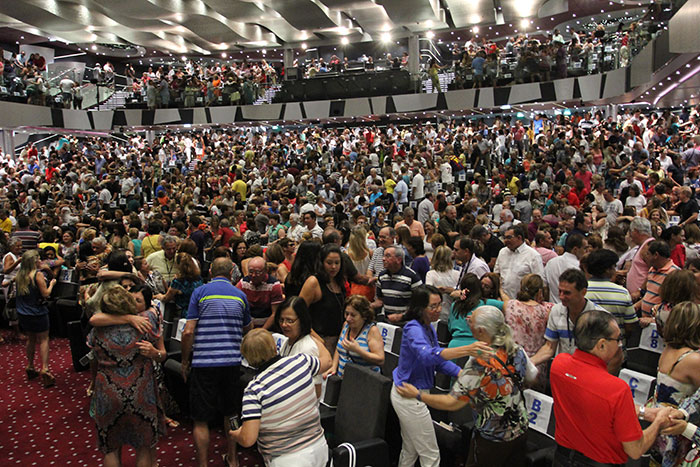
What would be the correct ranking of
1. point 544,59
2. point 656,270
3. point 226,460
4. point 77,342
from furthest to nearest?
point 544,59, point 77,342, point 656,270, point 226,460

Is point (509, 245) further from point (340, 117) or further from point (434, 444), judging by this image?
point (340, 117)

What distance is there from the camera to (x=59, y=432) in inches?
206

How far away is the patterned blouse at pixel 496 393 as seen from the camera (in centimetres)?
291

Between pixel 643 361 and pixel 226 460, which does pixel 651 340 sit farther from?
pixel 226 460

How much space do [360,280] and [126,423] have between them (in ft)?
6.83

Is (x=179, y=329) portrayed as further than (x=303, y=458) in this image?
Yes

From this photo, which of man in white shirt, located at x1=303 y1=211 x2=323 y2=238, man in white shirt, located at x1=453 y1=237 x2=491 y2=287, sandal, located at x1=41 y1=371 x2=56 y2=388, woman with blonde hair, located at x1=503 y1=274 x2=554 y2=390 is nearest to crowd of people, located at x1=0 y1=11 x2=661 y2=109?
man in white shirt, located at x1=303 y1=211 x2=323 y2=238

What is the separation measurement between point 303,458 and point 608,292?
2346 mm

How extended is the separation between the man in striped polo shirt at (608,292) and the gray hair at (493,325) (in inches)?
52.6

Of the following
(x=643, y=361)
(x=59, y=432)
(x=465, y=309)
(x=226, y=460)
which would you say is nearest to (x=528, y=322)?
(x=465, y=309)

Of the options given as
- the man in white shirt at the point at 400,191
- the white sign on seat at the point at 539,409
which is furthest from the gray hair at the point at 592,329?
the man in white shirt at the point at 400,191

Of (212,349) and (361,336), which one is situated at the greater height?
(361,336)

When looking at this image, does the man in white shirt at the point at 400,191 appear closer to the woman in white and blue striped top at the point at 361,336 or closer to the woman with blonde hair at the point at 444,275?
the woman with blonde hair at the point at 444,275

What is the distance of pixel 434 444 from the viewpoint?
11.2 ft
